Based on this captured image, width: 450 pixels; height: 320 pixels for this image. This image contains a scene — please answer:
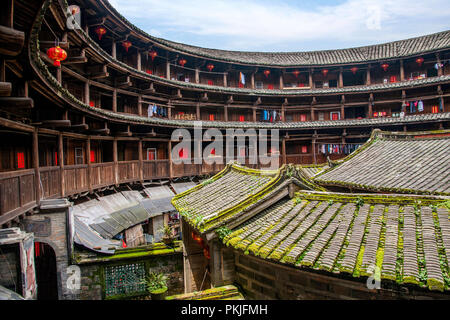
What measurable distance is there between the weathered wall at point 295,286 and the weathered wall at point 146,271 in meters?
4.48

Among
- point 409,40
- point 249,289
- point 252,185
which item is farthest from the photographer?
point 409,40

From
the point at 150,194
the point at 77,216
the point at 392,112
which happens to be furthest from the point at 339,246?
the point at 392,112

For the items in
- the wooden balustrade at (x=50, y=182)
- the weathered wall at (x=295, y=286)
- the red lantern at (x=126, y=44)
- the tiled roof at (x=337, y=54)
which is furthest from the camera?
the tiled roof at (x=337, y=54)

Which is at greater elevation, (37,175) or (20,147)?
(20,147)

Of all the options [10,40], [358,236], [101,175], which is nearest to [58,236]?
[101,175]

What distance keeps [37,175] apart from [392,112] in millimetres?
31868

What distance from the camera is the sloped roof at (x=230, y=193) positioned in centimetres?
697

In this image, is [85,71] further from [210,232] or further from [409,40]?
[409,40]

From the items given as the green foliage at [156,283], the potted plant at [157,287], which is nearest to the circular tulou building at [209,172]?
the green foliage at [156,283]

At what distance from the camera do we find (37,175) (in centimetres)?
950

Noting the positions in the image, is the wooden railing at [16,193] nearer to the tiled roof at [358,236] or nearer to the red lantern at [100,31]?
the tiled roof at [358,236]

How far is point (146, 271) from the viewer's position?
10664mm

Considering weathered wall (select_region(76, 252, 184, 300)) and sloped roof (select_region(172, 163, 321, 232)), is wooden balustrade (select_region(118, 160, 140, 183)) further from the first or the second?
weathered wall (select_region(76, 252, 184, 300))

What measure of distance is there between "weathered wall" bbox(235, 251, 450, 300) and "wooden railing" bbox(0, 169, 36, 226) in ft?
17.8
